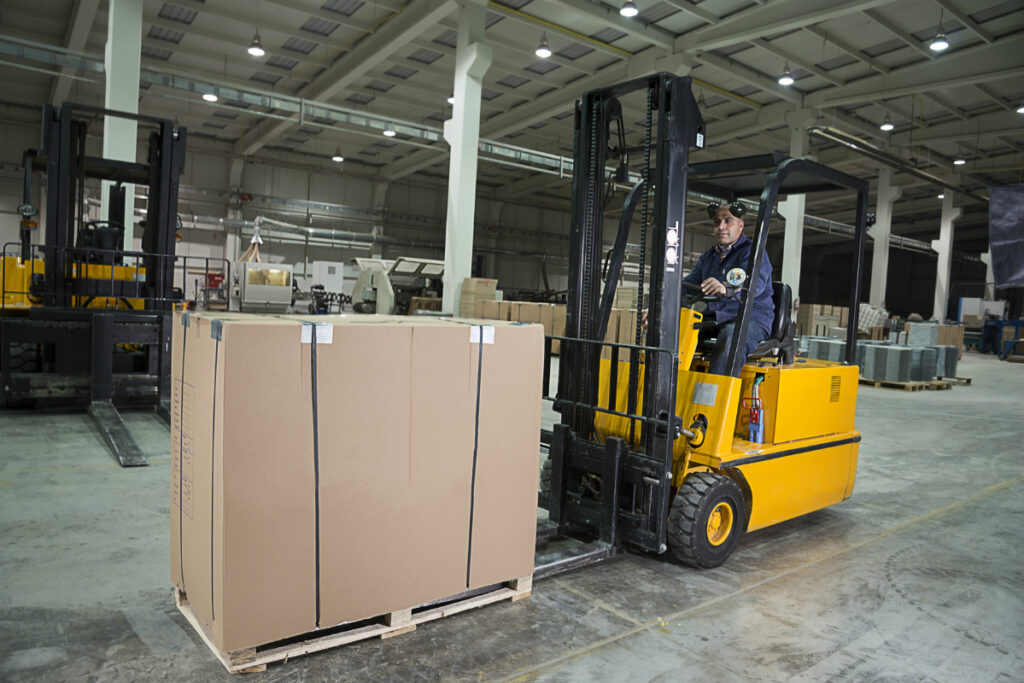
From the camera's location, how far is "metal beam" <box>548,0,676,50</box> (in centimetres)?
1234

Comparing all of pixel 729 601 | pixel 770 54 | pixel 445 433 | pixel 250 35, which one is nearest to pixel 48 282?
pixel 445 433

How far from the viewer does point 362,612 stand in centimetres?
260

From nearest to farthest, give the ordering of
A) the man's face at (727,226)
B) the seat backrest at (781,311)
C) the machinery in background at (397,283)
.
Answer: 1. the man's face at (727,226)
2. the seat backrest at (781,311)
3. the machinery in background at (397,283)

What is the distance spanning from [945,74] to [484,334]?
15365mm

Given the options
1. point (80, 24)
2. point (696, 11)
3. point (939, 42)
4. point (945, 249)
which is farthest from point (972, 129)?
point (80, 24)

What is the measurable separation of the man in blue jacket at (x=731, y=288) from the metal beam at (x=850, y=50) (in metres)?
11.6

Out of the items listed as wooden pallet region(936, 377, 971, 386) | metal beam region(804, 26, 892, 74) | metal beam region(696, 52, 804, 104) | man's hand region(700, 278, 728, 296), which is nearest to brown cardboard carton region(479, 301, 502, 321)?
metal beam region(696, 52, 804, 104)

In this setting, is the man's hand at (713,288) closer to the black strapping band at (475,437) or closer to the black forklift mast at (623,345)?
the black forklift mast at (623,345)

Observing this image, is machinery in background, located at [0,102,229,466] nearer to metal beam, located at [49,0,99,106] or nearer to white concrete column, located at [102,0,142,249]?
white concrete column, located at [102,0,142,249]

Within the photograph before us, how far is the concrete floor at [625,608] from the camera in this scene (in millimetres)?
2535

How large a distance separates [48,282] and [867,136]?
68.2 feet

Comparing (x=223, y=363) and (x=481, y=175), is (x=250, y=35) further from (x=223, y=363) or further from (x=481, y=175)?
(x=223, y=363)

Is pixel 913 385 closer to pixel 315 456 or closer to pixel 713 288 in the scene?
pixel 713 288

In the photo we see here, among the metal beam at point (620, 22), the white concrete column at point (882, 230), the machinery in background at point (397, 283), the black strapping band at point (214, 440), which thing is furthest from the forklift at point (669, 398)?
the white concrete column at point (882, 230)
